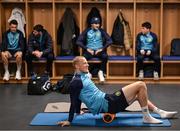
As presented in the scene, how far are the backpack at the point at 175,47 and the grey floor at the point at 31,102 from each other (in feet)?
2.55

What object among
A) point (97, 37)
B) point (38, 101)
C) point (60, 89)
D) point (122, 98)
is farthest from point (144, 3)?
point (122, 98)

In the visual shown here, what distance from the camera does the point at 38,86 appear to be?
6246 mm

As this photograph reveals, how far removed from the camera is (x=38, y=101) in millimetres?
5781

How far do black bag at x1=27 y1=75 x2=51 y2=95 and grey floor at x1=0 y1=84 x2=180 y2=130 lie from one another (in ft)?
0.34

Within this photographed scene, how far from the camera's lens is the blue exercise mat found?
14.6ft

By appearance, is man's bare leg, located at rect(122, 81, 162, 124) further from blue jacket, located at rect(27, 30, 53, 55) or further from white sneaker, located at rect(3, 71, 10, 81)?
white sneaker, located at rect(3, 71, 10, 81)

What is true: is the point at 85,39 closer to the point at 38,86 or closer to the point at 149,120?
the point at 38,86

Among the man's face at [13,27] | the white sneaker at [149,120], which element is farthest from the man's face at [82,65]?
the man's face at [13,27]

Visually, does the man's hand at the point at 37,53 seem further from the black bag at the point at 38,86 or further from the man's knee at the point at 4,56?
the black bag at the point at 38,86

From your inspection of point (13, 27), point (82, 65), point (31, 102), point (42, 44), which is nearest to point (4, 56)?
point (13, 27)

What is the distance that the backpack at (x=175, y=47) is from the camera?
7.48 metres

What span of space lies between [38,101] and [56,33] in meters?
2.17

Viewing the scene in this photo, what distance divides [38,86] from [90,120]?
1.91 meters

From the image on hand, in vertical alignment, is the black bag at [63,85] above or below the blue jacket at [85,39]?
below
